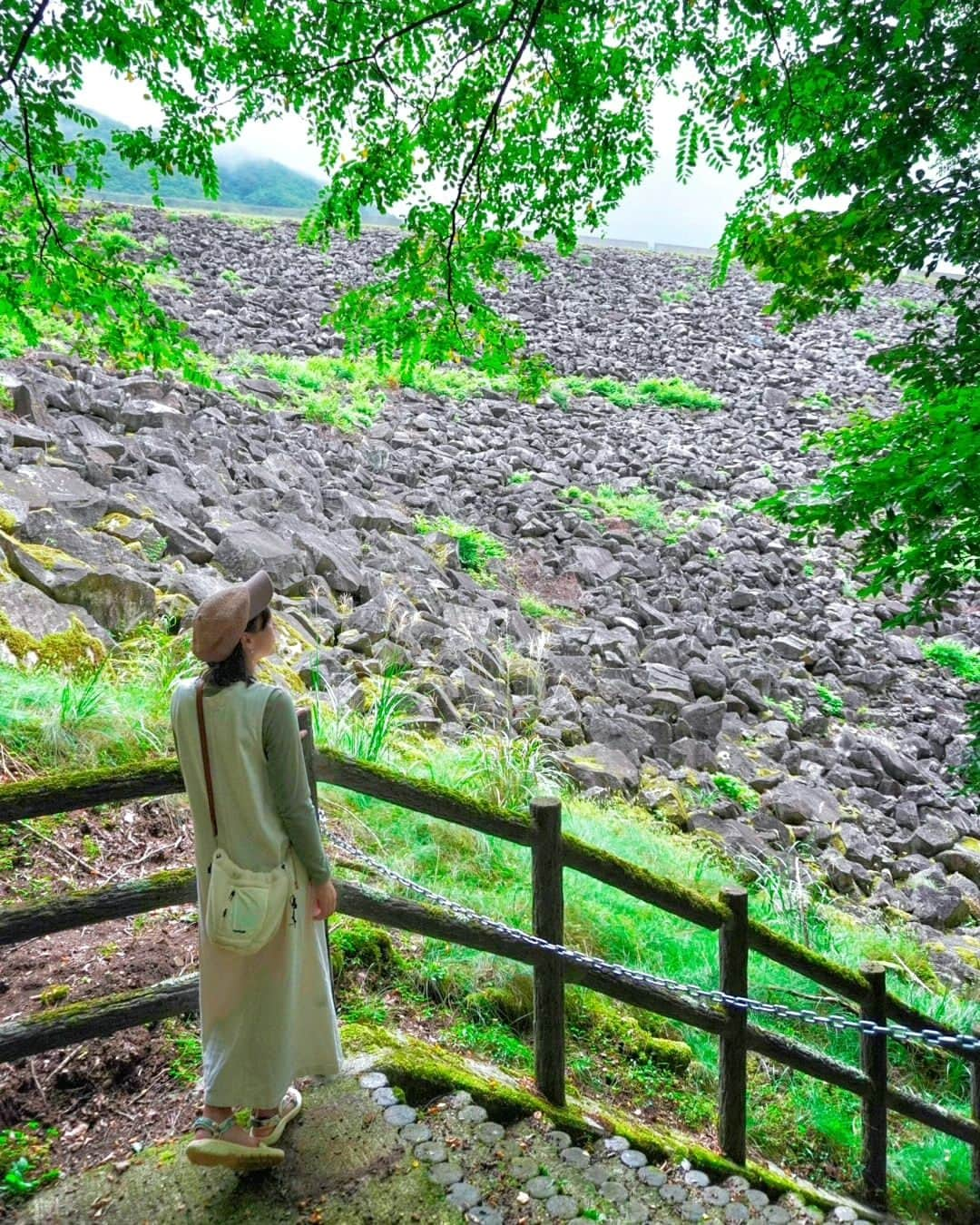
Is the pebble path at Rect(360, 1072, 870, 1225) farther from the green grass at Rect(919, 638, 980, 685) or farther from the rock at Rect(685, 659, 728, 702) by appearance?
the green grass at Rect(919, 638, 980, 685)

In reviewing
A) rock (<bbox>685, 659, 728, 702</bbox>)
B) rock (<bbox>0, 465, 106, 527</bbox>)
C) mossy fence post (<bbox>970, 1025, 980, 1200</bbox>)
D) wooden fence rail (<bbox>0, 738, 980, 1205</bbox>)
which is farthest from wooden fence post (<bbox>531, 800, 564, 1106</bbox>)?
rock (<bbox>685, 659, 728, 702</bbox>)

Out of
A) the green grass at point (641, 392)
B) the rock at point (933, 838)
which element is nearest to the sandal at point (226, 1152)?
the rock at point (933, 838)

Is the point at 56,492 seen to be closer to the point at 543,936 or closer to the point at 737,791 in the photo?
the point at 543,936

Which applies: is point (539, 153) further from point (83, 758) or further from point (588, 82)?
point (83, 758)

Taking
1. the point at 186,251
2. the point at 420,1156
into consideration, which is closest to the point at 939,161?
the point at 420,1156

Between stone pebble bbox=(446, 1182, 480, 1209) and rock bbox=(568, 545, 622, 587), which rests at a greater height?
stone pebble bbox=(446, 1182, 480, 1209)

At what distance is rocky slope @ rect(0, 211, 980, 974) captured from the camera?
746 cm

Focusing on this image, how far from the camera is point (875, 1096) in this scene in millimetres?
3691

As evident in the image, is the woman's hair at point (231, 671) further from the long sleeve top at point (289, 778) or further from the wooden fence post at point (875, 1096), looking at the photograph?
the wooden fence post at point (875, 1096)

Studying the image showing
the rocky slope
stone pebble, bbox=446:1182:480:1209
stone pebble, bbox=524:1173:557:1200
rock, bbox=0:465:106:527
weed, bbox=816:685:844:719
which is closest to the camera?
stone pebble, bbox=446:1182:480:1209

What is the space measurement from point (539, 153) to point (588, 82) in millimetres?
428

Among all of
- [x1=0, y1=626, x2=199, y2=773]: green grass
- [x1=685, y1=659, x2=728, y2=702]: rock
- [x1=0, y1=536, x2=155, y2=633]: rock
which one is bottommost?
[x1=685, y1=659, x2=728, y2=702]: rock

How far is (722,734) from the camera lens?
9406 mm

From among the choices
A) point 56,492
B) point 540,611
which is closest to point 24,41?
point 56,492
